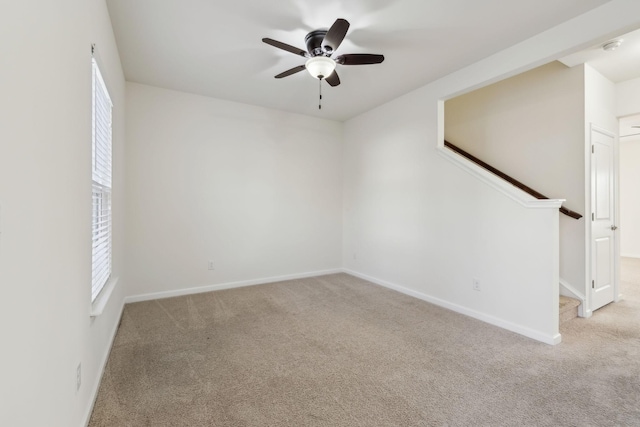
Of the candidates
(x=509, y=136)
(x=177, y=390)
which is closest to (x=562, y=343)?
(x=509, y=136)

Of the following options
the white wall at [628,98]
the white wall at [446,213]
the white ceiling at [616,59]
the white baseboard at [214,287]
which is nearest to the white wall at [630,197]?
the white wall at [628,98]

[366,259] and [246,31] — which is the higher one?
[246,31]

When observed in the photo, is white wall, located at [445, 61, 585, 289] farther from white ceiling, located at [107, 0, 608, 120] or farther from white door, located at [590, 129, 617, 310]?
white ceiling, located at [107, 0, 608, 120]

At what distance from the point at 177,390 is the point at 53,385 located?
36.4 inches

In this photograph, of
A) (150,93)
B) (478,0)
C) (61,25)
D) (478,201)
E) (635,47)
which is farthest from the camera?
(150,93)

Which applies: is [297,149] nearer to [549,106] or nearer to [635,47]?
[549,106]

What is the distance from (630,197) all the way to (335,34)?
846 centimetres

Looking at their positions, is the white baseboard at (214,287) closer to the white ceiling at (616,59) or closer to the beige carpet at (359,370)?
the beige carpet at (359,370)

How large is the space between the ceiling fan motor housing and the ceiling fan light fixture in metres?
0.05

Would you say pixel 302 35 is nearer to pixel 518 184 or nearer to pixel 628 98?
pixel 518 184

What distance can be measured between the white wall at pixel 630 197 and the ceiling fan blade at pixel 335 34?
26.9ft

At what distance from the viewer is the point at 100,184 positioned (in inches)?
87.4

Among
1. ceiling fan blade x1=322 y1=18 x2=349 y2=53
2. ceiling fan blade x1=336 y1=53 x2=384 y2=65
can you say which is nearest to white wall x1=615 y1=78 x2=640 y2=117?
ceiling fan blade x1=336 y1=53 x2=384 y2=65

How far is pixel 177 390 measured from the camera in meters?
1.91
